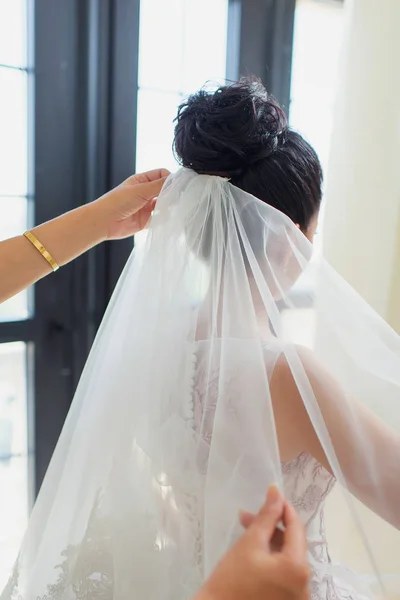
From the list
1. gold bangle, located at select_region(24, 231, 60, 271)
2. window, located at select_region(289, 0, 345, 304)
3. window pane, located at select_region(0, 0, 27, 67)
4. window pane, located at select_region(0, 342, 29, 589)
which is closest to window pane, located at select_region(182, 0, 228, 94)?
window, located at select_region(289, 0, 345, 304)

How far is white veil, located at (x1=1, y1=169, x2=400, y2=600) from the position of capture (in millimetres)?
713

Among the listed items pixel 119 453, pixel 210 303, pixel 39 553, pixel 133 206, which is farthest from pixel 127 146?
pixel 39 553

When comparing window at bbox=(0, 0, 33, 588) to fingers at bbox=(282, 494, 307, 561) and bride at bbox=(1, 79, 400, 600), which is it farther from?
fingers at bbox=(282, 494, 307, 561)

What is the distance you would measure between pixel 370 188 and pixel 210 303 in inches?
28.6

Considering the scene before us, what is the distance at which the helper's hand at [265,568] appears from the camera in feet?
1.68

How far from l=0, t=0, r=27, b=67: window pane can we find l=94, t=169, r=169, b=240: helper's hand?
0.42 m

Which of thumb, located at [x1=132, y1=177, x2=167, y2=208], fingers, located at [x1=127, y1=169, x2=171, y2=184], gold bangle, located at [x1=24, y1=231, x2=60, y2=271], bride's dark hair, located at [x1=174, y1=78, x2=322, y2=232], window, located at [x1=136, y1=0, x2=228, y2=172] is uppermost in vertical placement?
window, located at [x1=136, y1=0, x2=228, y2=172]

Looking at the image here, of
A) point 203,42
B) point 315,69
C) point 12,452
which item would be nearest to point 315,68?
point 315,69

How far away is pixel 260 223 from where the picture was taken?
2.56 ft

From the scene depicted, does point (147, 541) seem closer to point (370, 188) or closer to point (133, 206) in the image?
point (133, 206)

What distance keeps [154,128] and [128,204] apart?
440mm

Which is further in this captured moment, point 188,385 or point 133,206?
point 133,206

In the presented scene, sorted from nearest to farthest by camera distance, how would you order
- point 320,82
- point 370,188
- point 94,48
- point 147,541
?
point 147,541
point 94,48
point 370,188
point 320,82

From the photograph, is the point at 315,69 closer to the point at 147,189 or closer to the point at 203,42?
the point at 203,42
